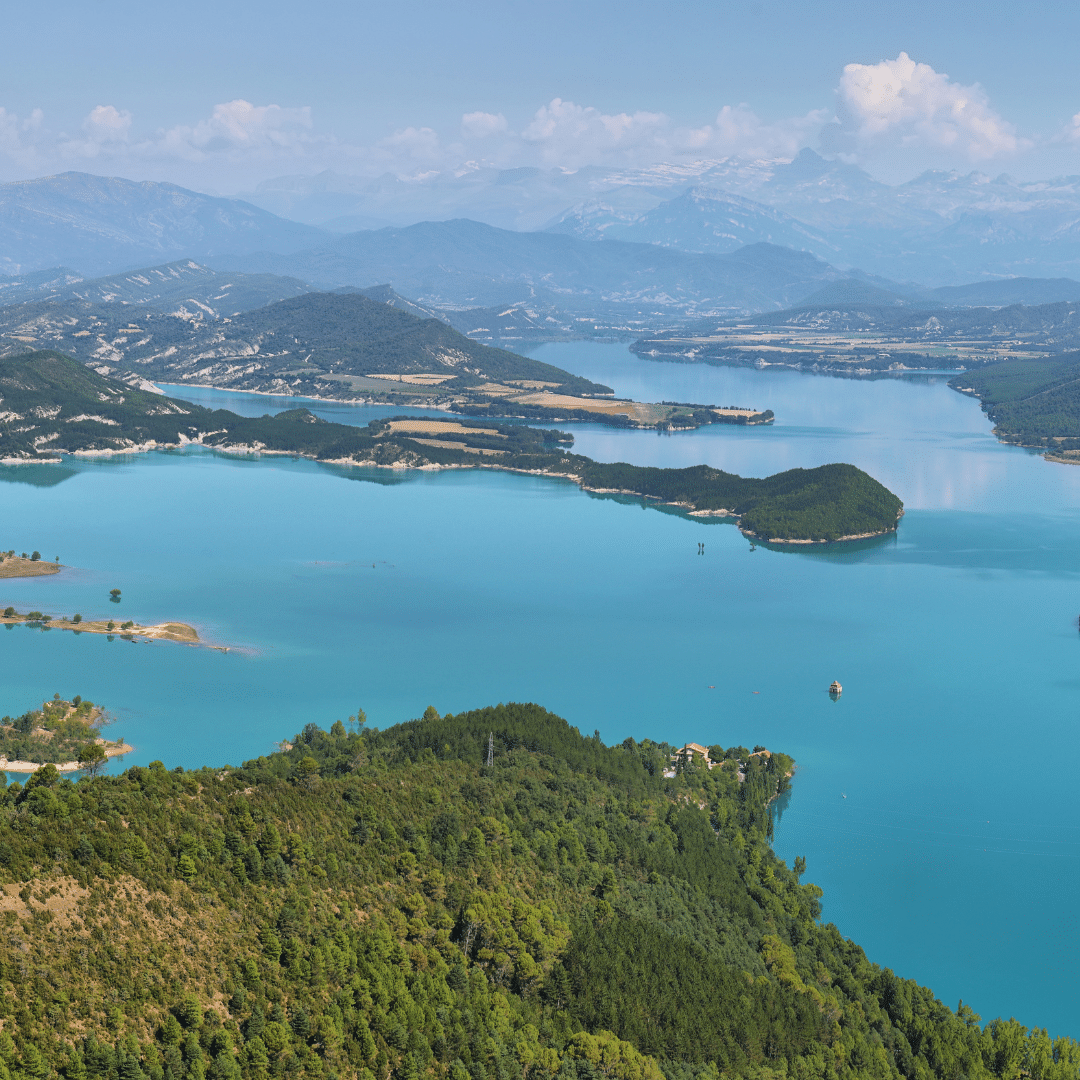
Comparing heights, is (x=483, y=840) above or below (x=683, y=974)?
above

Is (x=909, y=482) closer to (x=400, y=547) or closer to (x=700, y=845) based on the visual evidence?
(x=400, y=547)

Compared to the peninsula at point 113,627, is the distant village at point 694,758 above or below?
above

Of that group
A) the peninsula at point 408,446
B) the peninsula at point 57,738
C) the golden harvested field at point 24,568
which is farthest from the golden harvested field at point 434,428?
the peninsula at point 57,738

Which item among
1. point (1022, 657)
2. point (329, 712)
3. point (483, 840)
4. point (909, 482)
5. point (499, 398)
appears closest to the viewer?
point (483, 840)

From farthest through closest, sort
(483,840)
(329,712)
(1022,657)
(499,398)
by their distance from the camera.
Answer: (499,398) < (1022,657) < (329,712) < (483,840)

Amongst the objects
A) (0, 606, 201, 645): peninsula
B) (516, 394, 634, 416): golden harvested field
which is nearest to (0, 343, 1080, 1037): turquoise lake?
(0, 606, 201, 645): peninsula

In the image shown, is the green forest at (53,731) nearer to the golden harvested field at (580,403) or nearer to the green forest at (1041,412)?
the golden harvested field at (580,403)

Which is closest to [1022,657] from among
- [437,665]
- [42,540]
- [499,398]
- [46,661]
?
[437,665]
